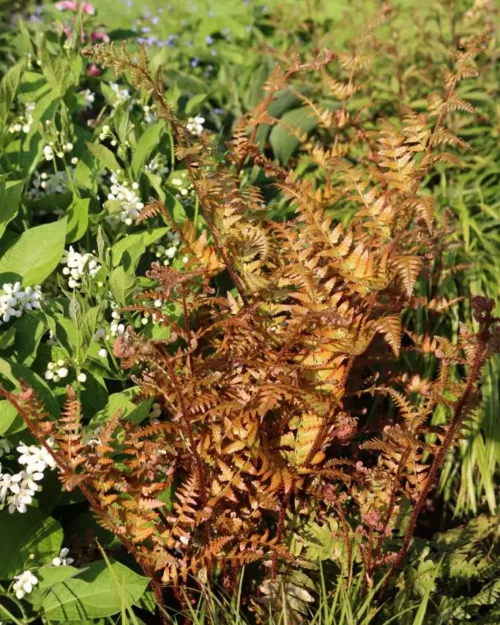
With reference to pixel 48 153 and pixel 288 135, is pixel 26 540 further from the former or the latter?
pixel 288 135

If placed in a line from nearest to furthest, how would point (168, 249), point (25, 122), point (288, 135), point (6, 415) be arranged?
point (6, 415)
point (168, 249)
point (25, 122)
point (288, 135)

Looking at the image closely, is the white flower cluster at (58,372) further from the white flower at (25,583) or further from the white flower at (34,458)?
the white flower at (25,583)

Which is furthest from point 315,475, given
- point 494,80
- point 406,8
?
point 406,8

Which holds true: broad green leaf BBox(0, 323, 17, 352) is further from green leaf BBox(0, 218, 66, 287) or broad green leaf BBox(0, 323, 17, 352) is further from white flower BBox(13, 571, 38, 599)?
white flower BBox(13, 571, 38, 599)

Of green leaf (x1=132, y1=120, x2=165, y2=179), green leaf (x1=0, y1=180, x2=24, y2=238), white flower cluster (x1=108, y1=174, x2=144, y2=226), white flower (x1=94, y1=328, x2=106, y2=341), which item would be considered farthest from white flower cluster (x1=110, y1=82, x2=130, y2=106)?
white flower (x1=94, y1=328, x2=106, y2=341)

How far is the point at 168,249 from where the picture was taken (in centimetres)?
236

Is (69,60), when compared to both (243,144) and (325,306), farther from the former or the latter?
(325,306)

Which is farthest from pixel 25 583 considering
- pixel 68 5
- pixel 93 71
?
pixel 68 5

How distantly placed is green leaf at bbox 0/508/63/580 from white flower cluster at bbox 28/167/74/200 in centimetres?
107

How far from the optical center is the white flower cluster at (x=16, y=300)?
6.75 ft

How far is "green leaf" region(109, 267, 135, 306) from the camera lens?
6.63ft

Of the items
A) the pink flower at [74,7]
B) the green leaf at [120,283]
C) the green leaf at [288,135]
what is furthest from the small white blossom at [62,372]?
the pink flower at [74,7]

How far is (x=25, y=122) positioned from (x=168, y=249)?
0.69m

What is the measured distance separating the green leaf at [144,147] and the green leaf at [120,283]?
57cm
